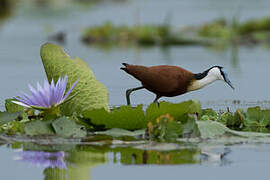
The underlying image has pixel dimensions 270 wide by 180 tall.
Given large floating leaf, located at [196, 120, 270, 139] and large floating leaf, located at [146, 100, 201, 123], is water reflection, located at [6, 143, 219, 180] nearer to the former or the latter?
large floating leaf, located at [196, 120, 270, 139]

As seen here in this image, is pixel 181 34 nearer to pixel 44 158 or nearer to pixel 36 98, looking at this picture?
pixel 36 98

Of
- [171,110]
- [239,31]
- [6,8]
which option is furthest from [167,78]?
[6,8]

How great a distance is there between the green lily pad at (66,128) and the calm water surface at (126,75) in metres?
0.31

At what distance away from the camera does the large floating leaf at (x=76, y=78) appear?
233 inches

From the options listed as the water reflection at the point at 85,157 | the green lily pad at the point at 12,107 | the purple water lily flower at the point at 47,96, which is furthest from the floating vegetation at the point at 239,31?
the water reflection at the point at 85,157

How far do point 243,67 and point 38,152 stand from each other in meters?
7.01

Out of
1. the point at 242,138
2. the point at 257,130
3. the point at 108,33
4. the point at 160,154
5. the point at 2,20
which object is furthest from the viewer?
the point at 2,20

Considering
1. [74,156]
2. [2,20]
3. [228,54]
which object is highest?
[2,20]

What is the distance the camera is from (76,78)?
5938mm

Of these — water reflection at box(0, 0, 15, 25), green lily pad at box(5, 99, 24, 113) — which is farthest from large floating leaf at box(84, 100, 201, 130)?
water reflection at box(0, 0, 15, 25)

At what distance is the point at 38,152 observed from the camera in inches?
194

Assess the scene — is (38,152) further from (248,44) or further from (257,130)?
(248,44)

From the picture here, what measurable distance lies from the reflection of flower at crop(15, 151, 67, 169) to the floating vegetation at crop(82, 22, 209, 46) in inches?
430

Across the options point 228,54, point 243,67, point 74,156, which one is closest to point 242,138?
point 74,156
